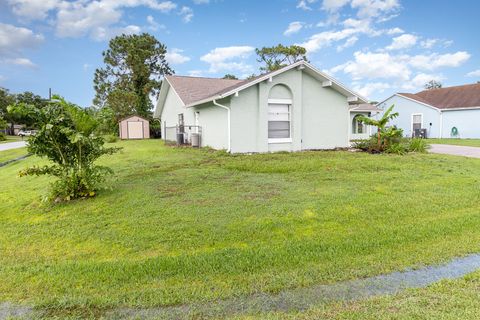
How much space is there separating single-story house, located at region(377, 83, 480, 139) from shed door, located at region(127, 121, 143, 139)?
2435 centimetres

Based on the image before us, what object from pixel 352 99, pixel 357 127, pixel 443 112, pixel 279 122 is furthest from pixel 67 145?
pixel 443 112

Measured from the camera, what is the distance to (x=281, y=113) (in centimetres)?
1392

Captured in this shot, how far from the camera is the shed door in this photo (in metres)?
29.0

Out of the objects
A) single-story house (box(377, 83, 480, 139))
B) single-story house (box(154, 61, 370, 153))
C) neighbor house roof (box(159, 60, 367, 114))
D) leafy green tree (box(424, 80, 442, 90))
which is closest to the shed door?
neighbor house roof (box(159, 60, 367, 114))

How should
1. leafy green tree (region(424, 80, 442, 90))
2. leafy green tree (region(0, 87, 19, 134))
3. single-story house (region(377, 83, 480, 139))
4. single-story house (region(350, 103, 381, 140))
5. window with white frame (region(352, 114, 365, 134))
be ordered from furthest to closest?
leafy green tree (region(424, 80, 442, 90)) → leafy green tree (region(0, 87, 19, 134)) → single-story house (region(377, 83, 480, 139)) → window with white frame (region(352, 114, 365, 134)) → single-story house (region(350, 103, 381, 140))

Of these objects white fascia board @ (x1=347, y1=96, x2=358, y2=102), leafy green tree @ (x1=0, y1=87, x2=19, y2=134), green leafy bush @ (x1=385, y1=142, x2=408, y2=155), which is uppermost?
leafy green tree @ (x1=0, y1=87, x2=19, y2=134)

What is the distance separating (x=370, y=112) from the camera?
954 inches

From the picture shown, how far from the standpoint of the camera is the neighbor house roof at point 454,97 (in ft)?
84.5

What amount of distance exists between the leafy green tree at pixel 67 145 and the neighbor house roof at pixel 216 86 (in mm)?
6791

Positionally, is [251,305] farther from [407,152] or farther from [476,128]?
[476,128]

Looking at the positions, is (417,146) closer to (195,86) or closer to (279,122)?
(279,122)

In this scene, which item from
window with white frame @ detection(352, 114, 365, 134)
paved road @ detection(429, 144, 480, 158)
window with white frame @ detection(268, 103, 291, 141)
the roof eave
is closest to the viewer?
the roof eave

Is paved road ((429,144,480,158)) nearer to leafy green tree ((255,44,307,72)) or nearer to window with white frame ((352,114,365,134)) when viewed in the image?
window with white frame ((352,114,365,134))

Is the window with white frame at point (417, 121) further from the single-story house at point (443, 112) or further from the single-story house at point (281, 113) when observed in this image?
the single-story house at point (281, 113)
